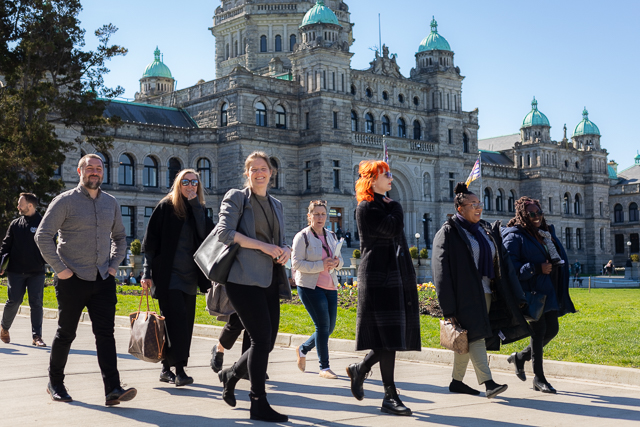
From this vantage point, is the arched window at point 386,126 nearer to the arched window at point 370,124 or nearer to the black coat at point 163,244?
the arched window at point 370,124

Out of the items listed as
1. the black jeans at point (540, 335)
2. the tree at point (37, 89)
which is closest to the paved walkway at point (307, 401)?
the black jeans at point (540, 335)

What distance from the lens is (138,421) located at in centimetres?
668

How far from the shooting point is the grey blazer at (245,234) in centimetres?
665

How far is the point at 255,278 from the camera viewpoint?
6.65m

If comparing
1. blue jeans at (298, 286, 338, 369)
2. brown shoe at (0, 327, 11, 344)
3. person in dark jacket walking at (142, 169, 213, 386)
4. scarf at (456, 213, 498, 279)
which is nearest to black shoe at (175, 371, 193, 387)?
person in dark jacket walking at (142, 169, 213, 386)

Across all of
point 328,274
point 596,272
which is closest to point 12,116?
point 328,274

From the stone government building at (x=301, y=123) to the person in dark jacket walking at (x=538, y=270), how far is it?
36.8m

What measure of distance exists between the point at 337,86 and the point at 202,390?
42.2m

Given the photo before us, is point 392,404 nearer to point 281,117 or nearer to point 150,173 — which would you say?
point 150,173

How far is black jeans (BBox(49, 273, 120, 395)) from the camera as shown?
7.33 meters

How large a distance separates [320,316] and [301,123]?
40806 mm

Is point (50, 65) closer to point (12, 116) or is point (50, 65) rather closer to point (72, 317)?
point (12, 116)

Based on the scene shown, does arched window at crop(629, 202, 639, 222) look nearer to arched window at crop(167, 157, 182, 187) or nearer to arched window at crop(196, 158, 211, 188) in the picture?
arched window at crop(196, 158, 211, 188)

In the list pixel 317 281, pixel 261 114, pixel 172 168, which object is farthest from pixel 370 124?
pixel 317 281
